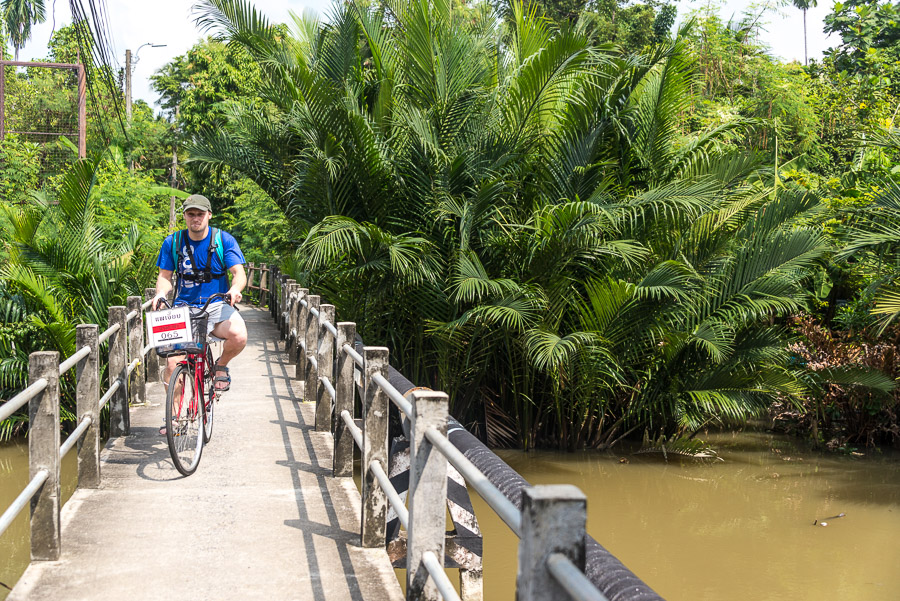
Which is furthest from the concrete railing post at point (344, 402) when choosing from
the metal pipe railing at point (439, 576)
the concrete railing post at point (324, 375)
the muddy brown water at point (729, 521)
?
the metal pipe railing at point (439, 576)

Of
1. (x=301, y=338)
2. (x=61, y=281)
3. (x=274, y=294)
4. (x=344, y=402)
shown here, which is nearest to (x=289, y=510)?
(x=344, y=402)

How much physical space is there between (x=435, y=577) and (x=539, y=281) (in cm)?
721

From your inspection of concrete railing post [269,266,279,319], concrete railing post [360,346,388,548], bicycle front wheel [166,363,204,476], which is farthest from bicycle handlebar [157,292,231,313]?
concrete railing post [269,266,279,319]

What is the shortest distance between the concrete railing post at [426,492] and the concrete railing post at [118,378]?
3886 millimetres

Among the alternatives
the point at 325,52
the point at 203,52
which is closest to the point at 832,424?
the point at 325,52

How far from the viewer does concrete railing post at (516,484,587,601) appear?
175 cm

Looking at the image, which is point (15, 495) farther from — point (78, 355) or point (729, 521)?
point (729, 521)

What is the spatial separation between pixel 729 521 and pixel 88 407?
657cm

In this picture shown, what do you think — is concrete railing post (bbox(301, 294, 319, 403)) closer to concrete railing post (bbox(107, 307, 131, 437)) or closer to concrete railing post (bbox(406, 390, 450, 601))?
concrete railing post (bbox(107, 307, 131, 437))

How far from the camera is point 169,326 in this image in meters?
5.53

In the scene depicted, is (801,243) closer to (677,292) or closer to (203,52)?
(677,292)

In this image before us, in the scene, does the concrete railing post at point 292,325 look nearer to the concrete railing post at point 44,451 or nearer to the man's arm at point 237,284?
the man's arm at point 237,284

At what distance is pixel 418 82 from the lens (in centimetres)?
1041

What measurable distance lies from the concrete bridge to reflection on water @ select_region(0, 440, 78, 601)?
5.21 feet
